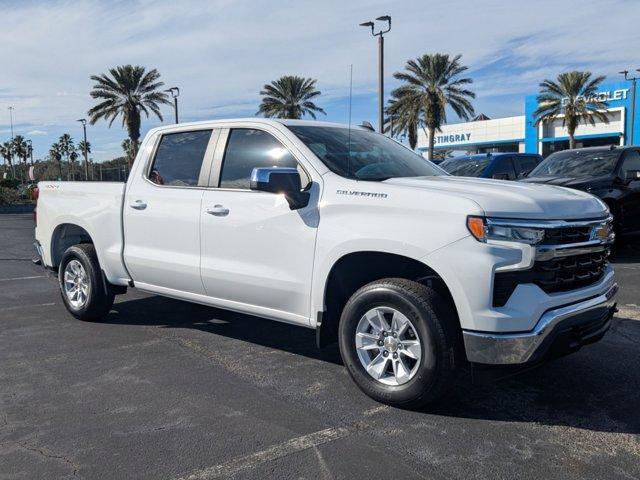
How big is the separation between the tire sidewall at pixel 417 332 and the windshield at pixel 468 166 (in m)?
8.49

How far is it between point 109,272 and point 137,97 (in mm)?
37253

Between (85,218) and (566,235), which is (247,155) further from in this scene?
(566,235)

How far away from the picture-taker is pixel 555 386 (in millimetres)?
4371

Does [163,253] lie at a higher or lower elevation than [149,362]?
higher

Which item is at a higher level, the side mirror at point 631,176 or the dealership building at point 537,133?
the dealership building at point 537,133

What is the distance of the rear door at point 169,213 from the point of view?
511cm

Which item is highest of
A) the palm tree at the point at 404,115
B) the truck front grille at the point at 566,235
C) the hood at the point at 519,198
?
the palm tree at the point at 404,115

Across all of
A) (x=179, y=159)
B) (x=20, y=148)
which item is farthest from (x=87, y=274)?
(x=20, y=148)

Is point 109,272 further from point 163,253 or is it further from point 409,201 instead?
point 409,201

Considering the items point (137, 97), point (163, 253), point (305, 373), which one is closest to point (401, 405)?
point (305, 373)

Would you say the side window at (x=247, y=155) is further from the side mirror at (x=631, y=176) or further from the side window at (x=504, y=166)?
the side window at (x=504, y=166)

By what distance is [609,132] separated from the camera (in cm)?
5059

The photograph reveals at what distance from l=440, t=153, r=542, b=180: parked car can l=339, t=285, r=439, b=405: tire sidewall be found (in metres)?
8.35

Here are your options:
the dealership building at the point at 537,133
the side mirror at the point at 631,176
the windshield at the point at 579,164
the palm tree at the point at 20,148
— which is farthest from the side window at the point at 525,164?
the palm tree at the point at 20,148
